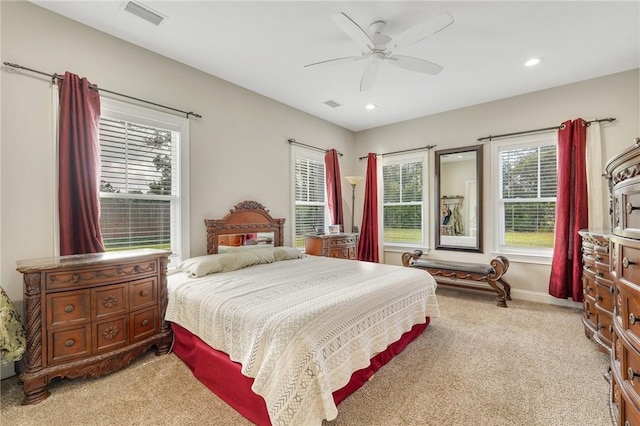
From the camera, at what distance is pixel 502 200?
169 inches

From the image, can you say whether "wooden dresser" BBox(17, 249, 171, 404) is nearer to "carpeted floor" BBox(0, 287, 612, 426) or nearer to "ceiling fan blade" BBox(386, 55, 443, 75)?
"carpeted floor" BBox(0, 287, 612, 426)

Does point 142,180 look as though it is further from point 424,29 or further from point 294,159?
point 424,29

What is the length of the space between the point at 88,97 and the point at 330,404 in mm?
3101

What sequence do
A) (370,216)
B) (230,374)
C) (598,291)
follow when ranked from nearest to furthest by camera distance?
(230,374), (598,291), (370,216)

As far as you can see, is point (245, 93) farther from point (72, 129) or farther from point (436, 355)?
point (436, 355)

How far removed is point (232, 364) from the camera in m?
1.82

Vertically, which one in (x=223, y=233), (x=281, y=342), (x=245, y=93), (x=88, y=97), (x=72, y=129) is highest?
(x=245, y=93)

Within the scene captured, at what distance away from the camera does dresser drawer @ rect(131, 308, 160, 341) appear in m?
2.29

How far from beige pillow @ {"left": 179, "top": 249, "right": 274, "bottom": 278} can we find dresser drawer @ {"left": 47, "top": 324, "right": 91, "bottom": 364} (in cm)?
87

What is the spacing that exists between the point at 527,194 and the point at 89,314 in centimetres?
530

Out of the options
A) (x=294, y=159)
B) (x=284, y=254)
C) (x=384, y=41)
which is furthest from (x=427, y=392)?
(x=294, y=159)

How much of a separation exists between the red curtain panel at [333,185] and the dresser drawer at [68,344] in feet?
12.4

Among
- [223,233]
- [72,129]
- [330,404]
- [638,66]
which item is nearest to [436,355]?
[330,404]

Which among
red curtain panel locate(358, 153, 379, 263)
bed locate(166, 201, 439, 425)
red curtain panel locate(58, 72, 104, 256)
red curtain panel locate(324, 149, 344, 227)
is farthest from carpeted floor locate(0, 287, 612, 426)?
red curtain panel locate(324, 149, 344, 227)
